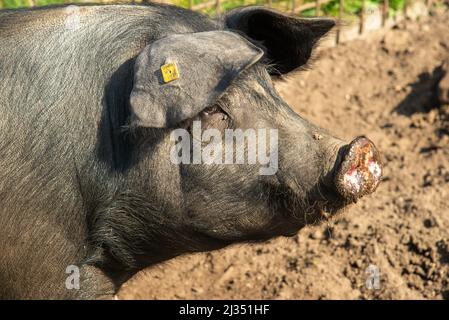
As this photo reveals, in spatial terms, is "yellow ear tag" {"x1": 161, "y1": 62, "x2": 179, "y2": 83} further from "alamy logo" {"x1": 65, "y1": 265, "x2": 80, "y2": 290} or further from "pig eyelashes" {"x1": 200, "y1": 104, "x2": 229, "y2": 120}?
"alamy logo" {"x1": 65, "y1": 265, "x2": 80, "y2": 290}

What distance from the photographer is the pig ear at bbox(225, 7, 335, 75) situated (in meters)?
3.82

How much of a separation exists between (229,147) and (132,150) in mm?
423

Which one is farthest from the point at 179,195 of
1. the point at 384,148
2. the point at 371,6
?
the point at 371,6

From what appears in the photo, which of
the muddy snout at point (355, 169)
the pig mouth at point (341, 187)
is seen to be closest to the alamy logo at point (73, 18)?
the pig mouth at point (341, 187)

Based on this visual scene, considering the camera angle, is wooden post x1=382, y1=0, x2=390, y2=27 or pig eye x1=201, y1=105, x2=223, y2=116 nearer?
pig eye x1=201, y1=105, x2=223, y2=116

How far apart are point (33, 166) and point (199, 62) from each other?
0.88m

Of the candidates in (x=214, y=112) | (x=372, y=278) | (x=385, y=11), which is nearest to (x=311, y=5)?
(x=385, y=11)

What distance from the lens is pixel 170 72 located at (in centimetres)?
323

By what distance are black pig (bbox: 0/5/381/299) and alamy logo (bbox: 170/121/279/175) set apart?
0.02 m

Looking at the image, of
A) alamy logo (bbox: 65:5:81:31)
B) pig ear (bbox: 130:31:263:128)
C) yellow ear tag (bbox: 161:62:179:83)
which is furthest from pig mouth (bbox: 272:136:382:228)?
alamy logo (bbox: 65:5:81:31)

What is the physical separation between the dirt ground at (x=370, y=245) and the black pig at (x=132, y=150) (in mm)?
594

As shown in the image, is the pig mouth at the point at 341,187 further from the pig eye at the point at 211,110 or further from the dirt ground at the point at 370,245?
the dirt ground at the point at 370,245

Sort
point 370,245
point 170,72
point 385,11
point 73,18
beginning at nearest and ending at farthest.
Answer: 1. point 170,72
2. point 73,18
3. point 370,245
4. point 385,11

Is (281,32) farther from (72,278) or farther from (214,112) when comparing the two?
(72,278)
